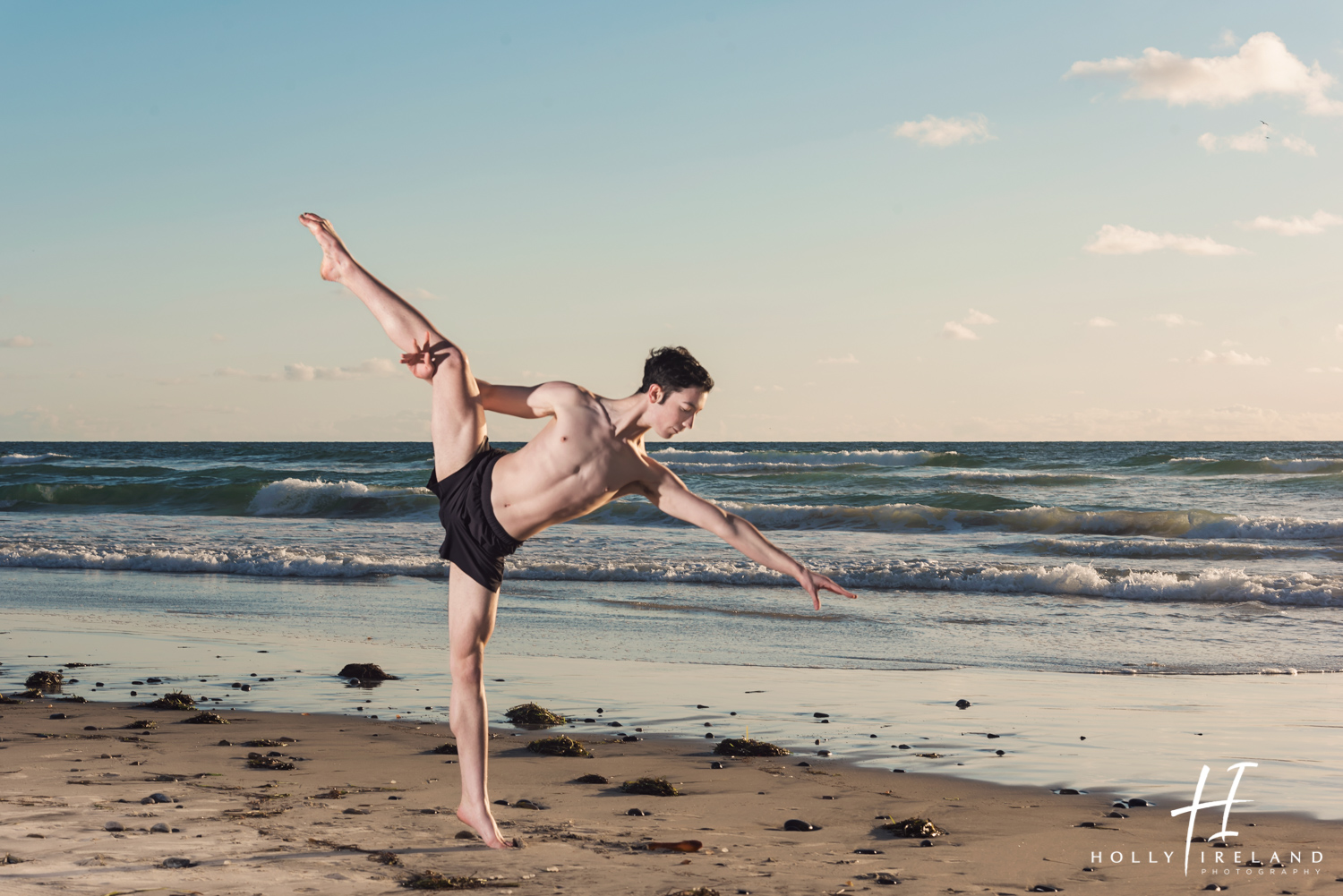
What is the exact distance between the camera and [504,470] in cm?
404

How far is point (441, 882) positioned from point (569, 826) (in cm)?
92

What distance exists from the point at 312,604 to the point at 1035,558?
448 inches

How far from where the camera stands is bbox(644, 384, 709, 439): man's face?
3775mm

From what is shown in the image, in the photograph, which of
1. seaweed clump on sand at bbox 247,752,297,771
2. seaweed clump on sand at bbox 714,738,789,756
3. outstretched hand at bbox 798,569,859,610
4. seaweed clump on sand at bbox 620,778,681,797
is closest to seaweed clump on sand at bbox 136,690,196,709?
seaweed clump on sand at bbox 247,752,297,771

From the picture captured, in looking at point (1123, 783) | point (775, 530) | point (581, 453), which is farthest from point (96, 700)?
point (775, 530)

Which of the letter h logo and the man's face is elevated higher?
the man's face

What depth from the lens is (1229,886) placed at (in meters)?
4.04

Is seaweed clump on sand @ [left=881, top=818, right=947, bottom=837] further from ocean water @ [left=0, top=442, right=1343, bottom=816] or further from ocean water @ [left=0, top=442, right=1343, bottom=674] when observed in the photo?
ocean water @ [left=0, top=442, right=1343, bottom=674]

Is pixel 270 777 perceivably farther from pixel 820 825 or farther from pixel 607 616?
pixel 607 616

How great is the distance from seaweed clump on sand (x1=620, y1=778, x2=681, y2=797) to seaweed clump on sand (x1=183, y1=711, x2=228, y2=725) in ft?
9.03

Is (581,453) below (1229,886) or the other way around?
the other way around

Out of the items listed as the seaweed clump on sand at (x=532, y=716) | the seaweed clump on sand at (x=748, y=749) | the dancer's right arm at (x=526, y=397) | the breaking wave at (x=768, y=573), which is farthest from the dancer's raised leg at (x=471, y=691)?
the breaking wave at (x=768, y=573)

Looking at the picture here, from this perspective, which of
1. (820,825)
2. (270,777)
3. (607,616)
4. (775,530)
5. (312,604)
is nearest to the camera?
(820,825)

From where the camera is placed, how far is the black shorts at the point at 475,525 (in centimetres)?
404
